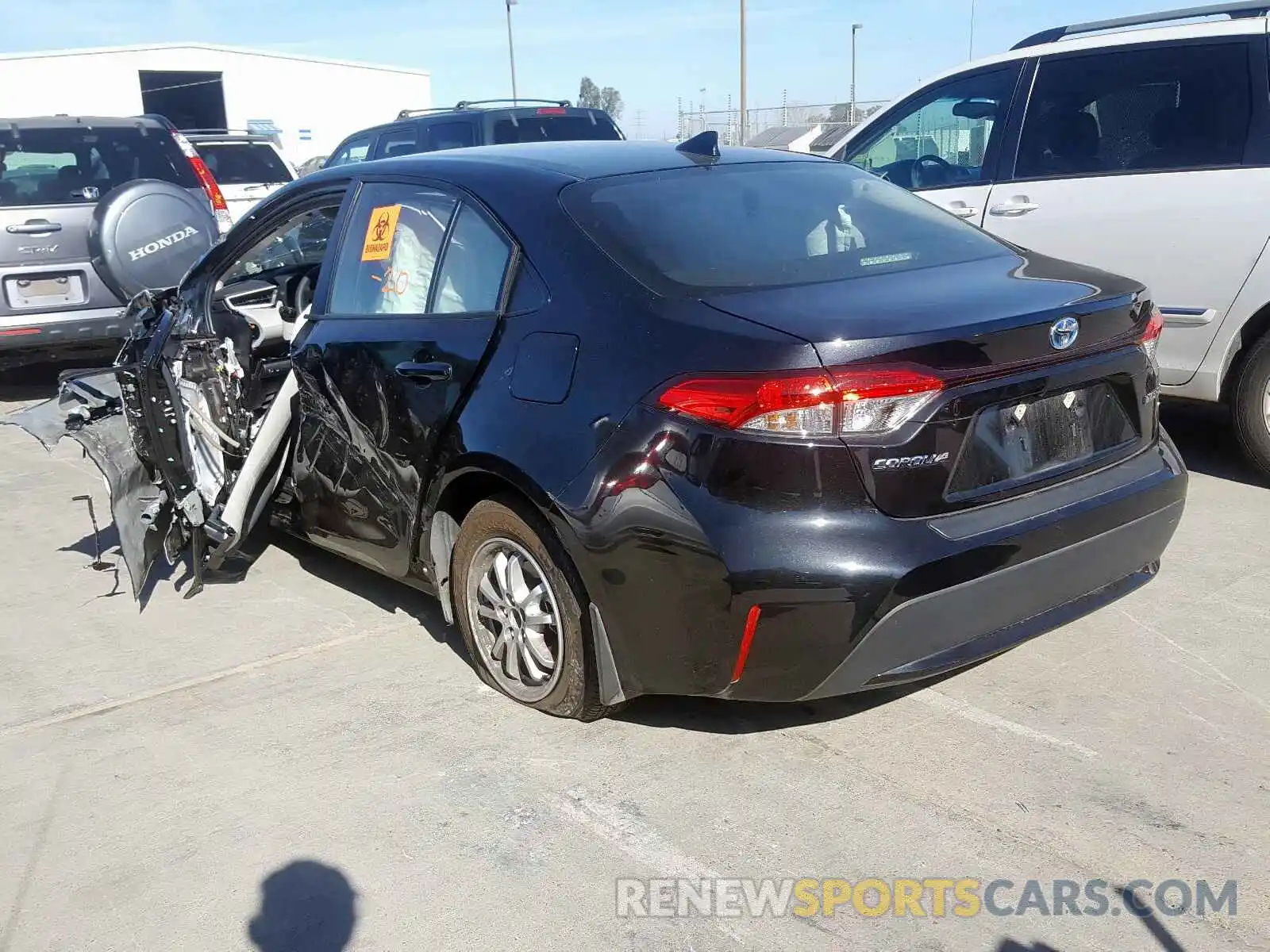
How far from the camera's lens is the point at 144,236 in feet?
22.6

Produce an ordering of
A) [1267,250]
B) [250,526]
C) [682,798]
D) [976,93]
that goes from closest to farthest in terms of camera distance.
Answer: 1. [682,798]
2. [250,526]
3. [1267,250]
4. [976,93]

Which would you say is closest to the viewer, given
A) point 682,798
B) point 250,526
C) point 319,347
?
point 682,798

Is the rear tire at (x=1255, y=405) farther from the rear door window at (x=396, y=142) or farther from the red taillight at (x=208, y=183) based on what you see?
the rear door window at (x=396, y=142)

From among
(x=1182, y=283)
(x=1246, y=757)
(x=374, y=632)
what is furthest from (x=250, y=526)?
(x=1182, y=283)

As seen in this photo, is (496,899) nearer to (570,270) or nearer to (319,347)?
(570,270)

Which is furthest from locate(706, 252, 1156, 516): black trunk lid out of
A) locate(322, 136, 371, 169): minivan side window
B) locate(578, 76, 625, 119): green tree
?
locate(578, 76, 625, 119): green tree

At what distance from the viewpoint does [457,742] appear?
11.7 feet

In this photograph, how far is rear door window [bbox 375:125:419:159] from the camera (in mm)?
11828

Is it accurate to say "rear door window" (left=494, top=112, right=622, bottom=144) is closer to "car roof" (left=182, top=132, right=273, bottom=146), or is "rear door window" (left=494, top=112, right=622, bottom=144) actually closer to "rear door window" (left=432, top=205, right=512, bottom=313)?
"car roof" (left=182, top=132, right=273, bottom=146)

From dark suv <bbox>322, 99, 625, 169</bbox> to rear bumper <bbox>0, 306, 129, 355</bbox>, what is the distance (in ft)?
12.9

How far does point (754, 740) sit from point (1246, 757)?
1301 mm

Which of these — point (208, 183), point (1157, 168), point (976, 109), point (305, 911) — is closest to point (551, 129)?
point (208, 183)

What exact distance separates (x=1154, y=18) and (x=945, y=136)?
1.12m

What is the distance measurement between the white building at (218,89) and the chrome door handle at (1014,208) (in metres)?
38.1
